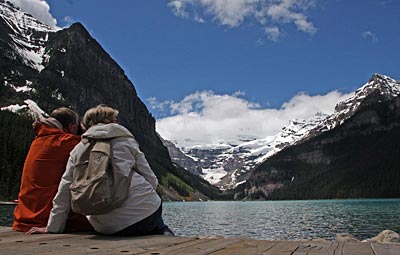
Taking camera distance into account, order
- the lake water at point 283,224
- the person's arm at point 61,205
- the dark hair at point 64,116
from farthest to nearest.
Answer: the lake water at point 283,224 < the dark hair at point 64,116 < the person's arm at point 61,205

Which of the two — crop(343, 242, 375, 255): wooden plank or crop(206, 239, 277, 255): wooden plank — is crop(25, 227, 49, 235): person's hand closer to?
crop(206, 239, 277, 255): wooden plank

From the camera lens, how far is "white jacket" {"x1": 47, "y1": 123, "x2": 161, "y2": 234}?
6445 mm

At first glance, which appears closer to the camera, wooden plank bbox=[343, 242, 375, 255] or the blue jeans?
wooden plank bbox=[343, 242, 375, 255]

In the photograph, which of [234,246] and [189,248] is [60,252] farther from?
[234,246]

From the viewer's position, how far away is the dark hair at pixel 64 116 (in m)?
7.95

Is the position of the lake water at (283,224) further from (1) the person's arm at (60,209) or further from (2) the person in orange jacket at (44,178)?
(1) the person's arm at (60,209)

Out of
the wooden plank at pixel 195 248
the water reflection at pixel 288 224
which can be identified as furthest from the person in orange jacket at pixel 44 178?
the water reflection at pixel 288 224

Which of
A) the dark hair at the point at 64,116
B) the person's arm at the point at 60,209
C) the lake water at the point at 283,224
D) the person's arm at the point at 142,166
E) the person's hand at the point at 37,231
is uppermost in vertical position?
the dark hair at the point at 64,116

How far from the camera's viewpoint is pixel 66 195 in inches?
266

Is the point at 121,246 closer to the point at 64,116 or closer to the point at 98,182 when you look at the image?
the point at 98,182

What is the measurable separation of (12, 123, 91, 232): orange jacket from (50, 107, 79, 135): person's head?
0.35 m

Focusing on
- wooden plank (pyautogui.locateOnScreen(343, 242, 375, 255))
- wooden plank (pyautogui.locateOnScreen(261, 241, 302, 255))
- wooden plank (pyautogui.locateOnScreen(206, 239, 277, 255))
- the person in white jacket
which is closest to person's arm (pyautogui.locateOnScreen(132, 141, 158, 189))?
the person in white jacket

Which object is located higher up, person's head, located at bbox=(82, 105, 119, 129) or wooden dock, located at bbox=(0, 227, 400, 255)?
person's head, located at bbox=(82, 105, 119, 129)

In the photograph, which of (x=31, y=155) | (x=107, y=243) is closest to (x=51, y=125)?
(x=31, y=155)
